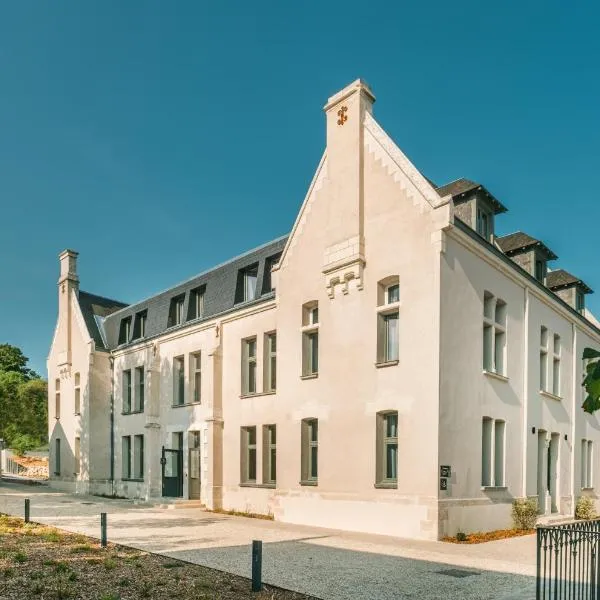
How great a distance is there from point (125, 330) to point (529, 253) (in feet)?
69.3

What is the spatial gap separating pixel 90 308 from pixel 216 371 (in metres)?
14.9

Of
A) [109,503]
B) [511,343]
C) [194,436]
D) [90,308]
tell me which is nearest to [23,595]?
[511,343]

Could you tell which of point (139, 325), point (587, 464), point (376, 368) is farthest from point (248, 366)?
point (587, 464)

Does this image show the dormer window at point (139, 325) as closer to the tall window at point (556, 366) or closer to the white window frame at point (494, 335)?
the white window frame at point (494, 335)

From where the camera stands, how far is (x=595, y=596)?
26.6 ft

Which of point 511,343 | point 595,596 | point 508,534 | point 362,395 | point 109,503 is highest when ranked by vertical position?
point 511,343

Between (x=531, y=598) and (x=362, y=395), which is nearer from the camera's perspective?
(x=531, y=598)

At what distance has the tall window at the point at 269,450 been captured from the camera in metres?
22.2

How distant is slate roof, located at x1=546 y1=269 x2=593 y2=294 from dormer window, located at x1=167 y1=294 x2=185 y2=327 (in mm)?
16805

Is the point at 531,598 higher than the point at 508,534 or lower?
higher

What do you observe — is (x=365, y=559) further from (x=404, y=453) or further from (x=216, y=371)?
(x=216, y=371)

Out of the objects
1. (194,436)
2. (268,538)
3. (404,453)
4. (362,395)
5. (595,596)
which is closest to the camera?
(595,596)

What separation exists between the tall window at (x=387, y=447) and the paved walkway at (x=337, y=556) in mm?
1785

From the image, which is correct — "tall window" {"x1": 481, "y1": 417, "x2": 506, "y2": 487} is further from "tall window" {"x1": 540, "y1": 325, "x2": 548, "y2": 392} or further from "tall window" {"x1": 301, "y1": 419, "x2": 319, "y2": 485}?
"tall window" {"x1": 301, "y1": 419, "x2": 319, "y2": 485}
